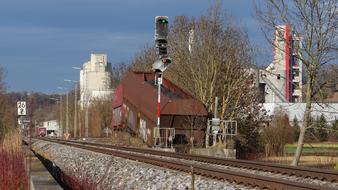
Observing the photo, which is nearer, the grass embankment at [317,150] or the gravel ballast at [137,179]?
the gravel ballast at [137,179]

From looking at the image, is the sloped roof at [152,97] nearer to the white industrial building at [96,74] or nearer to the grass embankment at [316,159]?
the grass embankment at [316,159]

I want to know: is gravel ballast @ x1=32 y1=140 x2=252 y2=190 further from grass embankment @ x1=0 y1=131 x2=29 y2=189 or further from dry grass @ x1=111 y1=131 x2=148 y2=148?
dry grass @ x1=111 y1=131 x2=148 y2=148

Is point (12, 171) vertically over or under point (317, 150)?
over

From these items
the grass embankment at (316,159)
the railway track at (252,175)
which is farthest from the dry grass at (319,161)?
the railway track at (252,175)

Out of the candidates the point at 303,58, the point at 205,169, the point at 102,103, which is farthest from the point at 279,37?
the point at 102,103

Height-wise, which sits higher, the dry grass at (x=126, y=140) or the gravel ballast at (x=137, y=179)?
the dry grass at (x=126, y=140)

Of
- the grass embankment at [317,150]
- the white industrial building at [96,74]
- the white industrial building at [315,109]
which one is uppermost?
the white industrial building at [96,74]

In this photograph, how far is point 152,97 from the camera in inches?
1570

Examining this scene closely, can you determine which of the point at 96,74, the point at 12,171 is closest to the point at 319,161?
the point at 12,171

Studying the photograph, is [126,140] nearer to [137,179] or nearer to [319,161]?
[319,161]

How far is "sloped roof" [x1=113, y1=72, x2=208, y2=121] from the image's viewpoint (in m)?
39.2

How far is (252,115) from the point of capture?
48.0 meters

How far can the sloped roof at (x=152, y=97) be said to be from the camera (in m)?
39.2

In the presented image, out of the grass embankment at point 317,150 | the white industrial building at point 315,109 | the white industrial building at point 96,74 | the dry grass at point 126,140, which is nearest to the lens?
the white industrial building at point 315,109
